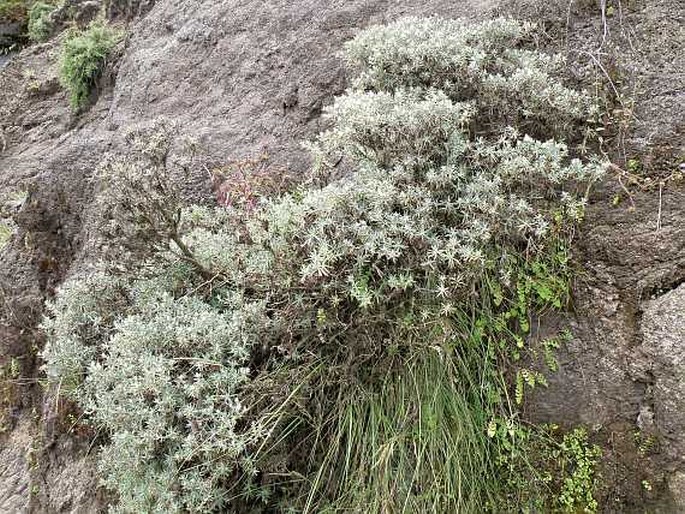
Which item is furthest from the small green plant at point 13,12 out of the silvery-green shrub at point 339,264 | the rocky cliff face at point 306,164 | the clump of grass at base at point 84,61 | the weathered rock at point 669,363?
the weathered rock at point 669,363

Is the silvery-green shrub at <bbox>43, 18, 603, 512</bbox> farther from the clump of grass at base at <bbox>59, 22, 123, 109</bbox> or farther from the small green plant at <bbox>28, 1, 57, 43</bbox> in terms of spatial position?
the small green plant at <bbox>28, 1, 57, 43</bbox>

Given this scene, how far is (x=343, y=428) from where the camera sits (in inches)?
97.4

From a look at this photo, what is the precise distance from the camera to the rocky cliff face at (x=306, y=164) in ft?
8.15

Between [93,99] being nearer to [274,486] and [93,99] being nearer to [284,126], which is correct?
[284,126]

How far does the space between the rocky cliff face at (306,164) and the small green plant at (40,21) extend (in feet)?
7.52

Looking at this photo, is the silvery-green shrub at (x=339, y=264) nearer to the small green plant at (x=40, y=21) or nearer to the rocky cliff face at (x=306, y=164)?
the rocky cliff face at (x=306, y=164)

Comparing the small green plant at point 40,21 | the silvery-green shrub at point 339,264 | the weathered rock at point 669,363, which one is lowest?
the weathered rock at point 669,363

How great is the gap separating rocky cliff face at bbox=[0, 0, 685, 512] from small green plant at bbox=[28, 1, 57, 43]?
7.52 feet

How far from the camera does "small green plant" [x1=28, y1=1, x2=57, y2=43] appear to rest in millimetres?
8586

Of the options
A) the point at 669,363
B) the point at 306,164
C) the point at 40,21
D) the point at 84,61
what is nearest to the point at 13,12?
the point at 40,21

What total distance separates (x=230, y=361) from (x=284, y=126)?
7.15 ft

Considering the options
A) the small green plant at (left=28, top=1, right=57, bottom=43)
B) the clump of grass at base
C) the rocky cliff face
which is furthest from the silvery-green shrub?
the small green plant at (left=28, top=1, right=57, bottom=43)

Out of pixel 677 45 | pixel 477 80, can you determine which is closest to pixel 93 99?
pixel 477 80

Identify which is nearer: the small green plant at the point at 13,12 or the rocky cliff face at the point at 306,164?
the rocky cliff face at the point at 306,164
